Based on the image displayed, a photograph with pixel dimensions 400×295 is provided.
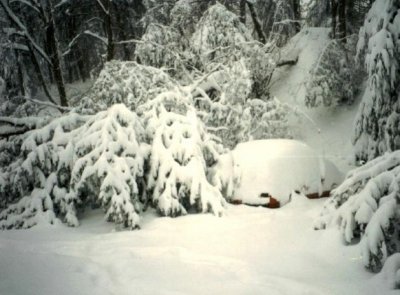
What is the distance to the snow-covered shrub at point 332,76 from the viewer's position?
12.8 m

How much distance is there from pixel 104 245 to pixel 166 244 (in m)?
0.90

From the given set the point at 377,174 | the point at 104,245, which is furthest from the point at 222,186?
the point at 377,174

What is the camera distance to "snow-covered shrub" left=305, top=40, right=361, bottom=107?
504 inches

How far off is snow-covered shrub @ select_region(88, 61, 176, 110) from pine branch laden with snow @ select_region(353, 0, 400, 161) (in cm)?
408

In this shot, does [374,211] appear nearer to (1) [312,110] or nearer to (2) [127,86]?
(2) [127,86]

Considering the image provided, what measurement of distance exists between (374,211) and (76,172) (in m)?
4.86

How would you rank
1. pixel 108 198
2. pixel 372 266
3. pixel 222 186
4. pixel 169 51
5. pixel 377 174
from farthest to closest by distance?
pixel 169 51
pixel 222 186
pixel 108 198
pixel 377 174
pixel 372 266

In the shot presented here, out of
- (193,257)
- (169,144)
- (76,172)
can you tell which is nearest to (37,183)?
(76,172)

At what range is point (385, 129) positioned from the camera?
7926mm

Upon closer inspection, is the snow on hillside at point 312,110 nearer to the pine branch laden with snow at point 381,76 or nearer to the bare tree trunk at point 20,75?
the pine branch laden with snow at point 381,76

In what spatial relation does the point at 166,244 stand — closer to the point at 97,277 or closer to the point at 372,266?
the point at 97,277

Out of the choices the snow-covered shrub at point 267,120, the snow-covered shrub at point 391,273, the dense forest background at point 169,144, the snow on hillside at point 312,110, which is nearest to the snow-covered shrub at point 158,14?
the snow on hillside at point 312,110

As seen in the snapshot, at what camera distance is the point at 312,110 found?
13.9 metres

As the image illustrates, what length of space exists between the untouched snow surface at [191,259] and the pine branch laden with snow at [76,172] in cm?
47
